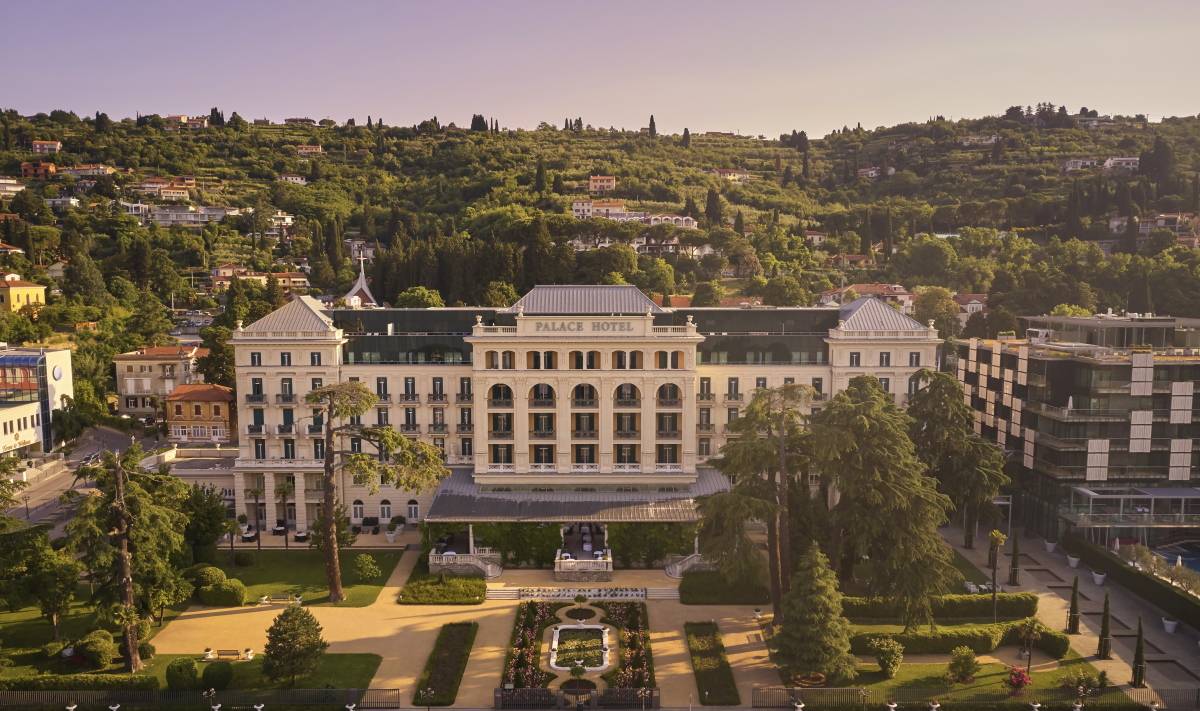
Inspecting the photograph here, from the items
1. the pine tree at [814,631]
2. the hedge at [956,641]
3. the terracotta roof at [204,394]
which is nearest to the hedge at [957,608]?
the hedge at [956,641]

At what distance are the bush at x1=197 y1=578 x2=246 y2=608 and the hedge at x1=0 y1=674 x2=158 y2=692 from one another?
40.7 feet

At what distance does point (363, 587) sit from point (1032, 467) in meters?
57.2

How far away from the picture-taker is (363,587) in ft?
197

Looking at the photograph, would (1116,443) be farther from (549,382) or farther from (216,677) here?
(216,677)

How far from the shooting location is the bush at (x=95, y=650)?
46.0 metres

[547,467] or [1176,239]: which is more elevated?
[1176,239]

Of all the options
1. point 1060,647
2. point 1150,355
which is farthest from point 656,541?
point 1150,355

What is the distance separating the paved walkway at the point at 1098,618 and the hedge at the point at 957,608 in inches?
76.1

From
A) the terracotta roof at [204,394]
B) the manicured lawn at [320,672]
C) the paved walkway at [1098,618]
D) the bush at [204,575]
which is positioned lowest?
the paved walkway at [1098,618]

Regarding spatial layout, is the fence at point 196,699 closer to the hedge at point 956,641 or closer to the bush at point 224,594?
the bush at point 224,594

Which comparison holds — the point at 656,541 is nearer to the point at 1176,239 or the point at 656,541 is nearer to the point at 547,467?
the point at 547,467

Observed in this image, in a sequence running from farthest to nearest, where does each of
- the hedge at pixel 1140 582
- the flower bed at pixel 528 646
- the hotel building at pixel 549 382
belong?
the hotel building at pixel 549 382
the hedge at pixel 1140 582
the flower bed at pixel 528 646

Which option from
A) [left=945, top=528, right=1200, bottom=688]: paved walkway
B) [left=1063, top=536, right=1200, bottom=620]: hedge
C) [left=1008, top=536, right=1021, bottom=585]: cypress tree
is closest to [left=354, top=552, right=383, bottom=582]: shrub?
[left=945, top=528, right=1200, bottom=688]: paved walkway

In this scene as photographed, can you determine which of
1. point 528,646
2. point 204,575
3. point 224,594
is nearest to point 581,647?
point 528,646
